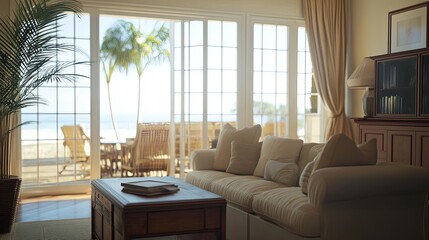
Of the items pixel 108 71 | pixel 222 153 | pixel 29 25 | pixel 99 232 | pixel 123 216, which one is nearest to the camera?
pixel 123 216

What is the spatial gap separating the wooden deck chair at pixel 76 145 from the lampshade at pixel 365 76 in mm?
3681

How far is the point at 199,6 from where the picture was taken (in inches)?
273

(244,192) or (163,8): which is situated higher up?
(163,8)

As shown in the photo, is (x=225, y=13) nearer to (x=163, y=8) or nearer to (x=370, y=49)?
(x=163, y=8)

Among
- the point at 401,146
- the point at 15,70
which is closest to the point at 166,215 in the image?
the point at 15,70

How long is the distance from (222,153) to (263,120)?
7.56 ft

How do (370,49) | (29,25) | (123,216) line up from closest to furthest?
(123,216), (29,25), (370,49)

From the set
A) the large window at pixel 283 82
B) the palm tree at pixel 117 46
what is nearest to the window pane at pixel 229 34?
the large window at pixel 283 82

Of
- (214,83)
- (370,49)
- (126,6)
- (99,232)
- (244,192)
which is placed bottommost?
(99,232)

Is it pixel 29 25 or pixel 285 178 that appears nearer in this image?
pixel 285 178

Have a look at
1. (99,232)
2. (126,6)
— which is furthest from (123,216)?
(126,6)

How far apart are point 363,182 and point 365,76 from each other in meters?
3.34

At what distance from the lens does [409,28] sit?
6.09 metres

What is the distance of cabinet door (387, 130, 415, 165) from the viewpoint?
5.30 metres
